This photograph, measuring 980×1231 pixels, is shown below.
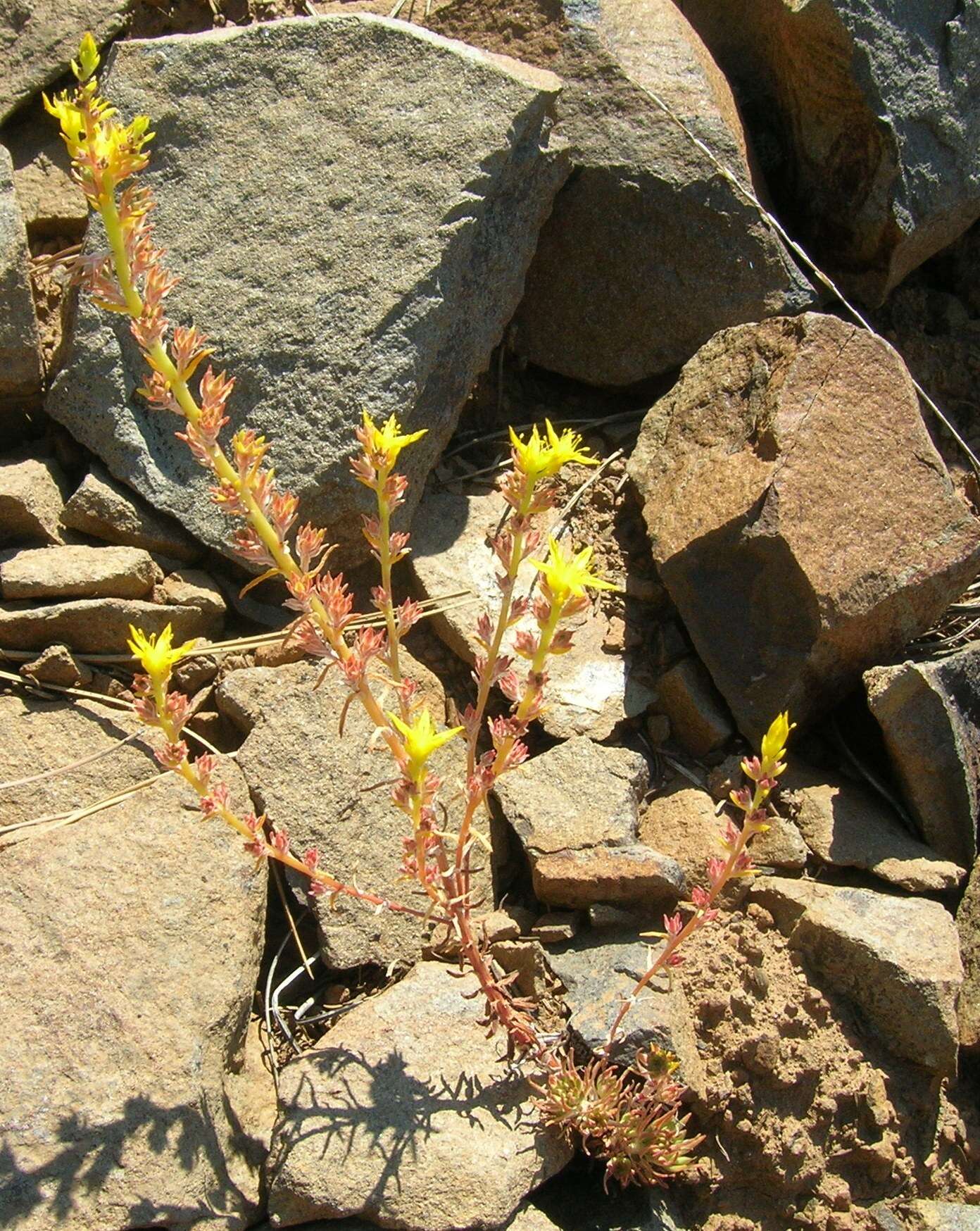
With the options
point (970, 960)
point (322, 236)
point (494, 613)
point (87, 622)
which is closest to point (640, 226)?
point (322, 236)

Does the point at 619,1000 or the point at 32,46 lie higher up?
the point at 32,46

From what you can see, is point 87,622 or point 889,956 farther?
point 87,622

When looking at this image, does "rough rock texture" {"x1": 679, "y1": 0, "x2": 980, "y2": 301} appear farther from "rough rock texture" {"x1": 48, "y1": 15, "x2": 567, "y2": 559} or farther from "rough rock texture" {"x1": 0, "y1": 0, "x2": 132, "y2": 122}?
"rough rock texture" {"x1": 0, "y1": 0, "x2": 132, "y2": 122}

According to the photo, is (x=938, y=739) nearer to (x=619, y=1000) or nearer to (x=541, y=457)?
(x=619, y=1000)

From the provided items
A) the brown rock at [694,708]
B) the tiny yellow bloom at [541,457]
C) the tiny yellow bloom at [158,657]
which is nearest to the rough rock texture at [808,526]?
the brown rock at [694,708]

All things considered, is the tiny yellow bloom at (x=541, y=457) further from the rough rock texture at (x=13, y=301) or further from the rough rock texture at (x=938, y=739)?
the rough rock texture at (x=13, y=301)

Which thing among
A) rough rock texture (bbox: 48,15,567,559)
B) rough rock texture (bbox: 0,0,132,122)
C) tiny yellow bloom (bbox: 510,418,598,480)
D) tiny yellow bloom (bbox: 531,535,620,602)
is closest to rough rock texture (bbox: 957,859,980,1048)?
tiny yellow bloom (bbox: 531,535,620,602)

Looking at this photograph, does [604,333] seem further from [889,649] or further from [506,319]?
[889,649]
